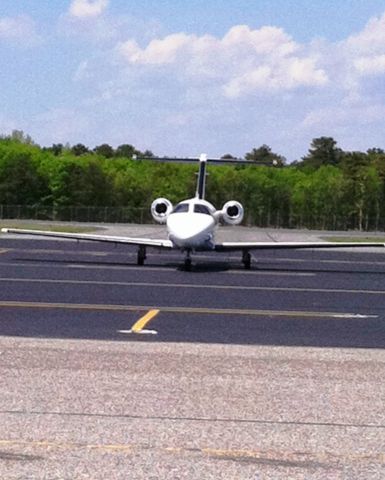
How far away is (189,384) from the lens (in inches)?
430

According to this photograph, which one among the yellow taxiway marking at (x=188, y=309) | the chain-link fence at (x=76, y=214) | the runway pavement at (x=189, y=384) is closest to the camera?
the runway pavement at (x=189, y=384)

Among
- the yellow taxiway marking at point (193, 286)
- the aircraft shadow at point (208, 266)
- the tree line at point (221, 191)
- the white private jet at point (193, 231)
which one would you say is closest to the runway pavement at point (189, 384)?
the yellow taxiway marking at point (193, 286)

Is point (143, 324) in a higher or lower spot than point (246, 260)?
lower

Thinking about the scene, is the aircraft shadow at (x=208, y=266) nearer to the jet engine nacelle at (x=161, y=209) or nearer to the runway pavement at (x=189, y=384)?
the jet engine nacelle at (x=161, y=209)

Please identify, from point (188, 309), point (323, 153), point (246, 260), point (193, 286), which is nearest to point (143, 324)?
point (188, 309)

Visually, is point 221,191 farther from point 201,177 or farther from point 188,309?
point 188,309

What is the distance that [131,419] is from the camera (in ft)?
29.9

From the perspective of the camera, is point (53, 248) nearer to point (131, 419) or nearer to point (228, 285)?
point (228, 285)

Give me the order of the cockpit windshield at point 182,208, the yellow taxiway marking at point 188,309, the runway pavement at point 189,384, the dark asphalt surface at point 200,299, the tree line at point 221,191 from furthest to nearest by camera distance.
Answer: the tree line at point 221,191, the cockpit windshield at point 182,208, the yellow taxiway marking at point 188,309, the dark asphalt surface at point 200,299, the runway pavement at point 189,384

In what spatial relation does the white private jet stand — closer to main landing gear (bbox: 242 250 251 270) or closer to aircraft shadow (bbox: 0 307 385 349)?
main landing gear (bbox: 242 250 251 270)

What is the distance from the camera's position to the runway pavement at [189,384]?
25.5 ft

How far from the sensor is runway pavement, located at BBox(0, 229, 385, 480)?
7.78m

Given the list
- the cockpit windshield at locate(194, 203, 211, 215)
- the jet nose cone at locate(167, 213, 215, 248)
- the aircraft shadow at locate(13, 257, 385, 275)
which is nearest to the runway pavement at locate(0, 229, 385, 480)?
the jet nose cone at locate(167, 213, 215, 248)

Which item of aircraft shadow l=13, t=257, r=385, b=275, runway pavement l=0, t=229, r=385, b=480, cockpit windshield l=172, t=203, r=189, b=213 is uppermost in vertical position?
cockpit windshield l=172, t=203, r=189, b=213
